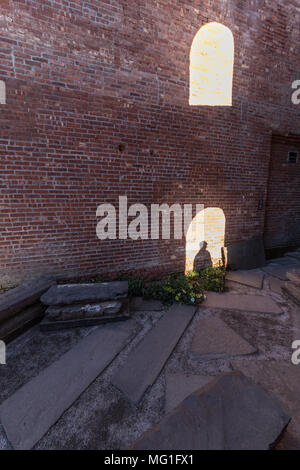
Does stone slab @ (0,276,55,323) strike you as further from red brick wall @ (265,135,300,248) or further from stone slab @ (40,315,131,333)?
red brick wall @ (265,135,300,248)

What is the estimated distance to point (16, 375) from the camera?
7.77 feet

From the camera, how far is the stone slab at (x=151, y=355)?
88.2 inches

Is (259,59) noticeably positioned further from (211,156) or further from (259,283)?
(259,283)

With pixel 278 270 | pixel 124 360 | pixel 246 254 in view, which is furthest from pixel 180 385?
pixel 278 270

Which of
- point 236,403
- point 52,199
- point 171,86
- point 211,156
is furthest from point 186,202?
point 236,403

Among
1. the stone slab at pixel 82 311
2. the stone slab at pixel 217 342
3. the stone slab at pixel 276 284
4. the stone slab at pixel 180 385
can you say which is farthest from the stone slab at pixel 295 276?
the stone slab at pixel 82 311

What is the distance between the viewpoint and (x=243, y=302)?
3.90m

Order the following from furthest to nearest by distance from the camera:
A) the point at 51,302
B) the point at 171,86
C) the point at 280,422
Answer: the point at 171,86, the point at 51,302, the point at 280,422

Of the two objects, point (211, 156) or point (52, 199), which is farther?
point (211, 156)

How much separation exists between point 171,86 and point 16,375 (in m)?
5.05

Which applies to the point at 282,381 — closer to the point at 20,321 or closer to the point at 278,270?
the point at 20,321

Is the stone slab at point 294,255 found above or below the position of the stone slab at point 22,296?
below

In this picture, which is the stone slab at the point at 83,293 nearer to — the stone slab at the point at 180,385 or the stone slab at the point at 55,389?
the stone slab at the point at 55,389

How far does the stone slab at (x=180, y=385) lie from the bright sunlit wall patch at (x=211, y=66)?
4654mm
